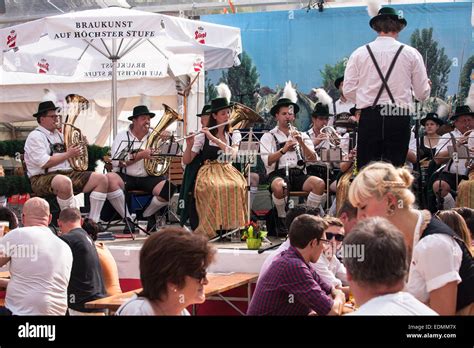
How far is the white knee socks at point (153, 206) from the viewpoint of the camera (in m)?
10.3

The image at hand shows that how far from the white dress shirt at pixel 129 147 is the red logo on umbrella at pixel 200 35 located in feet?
4.50

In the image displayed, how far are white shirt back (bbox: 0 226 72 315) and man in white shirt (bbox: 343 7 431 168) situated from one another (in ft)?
9.21

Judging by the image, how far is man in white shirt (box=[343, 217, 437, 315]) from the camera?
3.18m

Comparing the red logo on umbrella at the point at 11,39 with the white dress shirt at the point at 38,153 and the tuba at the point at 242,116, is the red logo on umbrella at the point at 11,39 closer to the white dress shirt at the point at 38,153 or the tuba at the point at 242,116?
the white dress shirt at the point at 38,153

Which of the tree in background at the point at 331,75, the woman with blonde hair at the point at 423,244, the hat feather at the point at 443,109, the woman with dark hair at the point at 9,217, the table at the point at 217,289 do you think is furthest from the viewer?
the tree in background at the point at 331,75

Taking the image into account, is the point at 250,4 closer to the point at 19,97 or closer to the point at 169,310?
the point at 19,97

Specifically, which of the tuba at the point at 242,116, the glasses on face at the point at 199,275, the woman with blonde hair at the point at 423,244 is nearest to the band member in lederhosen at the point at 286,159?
the tuba at the point at 242,116

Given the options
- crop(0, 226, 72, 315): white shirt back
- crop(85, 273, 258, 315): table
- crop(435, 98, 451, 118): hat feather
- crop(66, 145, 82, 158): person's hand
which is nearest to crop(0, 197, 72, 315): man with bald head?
crop(0, 226, 72, 315): white shirt back

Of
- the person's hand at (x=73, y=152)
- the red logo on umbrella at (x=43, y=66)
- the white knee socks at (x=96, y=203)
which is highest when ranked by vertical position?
the red logo on umbrella at (x=43, y=66)

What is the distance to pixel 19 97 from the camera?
15.6m

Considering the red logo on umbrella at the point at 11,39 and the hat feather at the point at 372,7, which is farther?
the red logo on umbrella at the point at 11,39

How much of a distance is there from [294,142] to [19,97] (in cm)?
752
